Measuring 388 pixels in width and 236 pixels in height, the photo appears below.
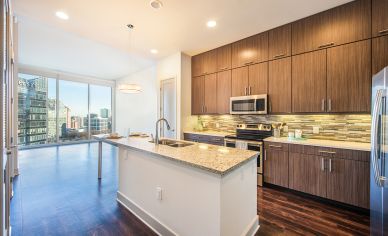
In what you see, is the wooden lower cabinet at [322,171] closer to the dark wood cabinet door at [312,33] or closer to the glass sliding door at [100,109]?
the dark wood cabinet door at [312,33]

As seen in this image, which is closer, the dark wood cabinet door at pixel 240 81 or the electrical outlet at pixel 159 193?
the electrical outlet at pixel 159 193

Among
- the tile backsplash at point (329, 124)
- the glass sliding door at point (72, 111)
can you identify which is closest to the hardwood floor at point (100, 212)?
the tile backsplash at point (329, 124)

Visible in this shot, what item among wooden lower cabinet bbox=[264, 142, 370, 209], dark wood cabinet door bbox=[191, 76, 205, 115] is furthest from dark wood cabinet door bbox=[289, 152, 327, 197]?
dark wood cabinet door bbox=[191, 76, 205, 115]

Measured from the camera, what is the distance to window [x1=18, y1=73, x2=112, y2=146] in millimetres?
6043

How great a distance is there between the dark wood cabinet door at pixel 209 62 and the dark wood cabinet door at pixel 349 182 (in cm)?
299

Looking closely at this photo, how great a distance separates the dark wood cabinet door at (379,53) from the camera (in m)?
2.22

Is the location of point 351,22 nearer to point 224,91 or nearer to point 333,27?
point 333,27

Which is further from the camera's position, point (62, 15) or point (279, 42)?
point (279, 42)

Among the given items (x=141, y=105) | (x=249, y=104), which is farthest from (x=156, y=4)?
(x=141, y=105)

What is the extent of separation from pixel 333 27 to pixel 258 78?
1320mm

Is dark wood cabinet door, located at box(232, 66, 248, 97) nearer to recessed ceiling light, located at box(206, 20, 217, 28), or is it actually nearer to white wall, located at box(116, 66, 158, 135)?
recessed ceiling light, located at box(206, 20, 217, 28)

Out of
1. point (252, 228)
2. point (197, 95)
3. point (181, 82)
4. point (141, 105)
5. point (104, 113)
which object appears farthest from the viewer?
point (104, 113)

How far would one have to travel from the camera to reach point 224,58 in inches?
156

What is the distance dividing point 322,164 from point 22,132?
879cm
